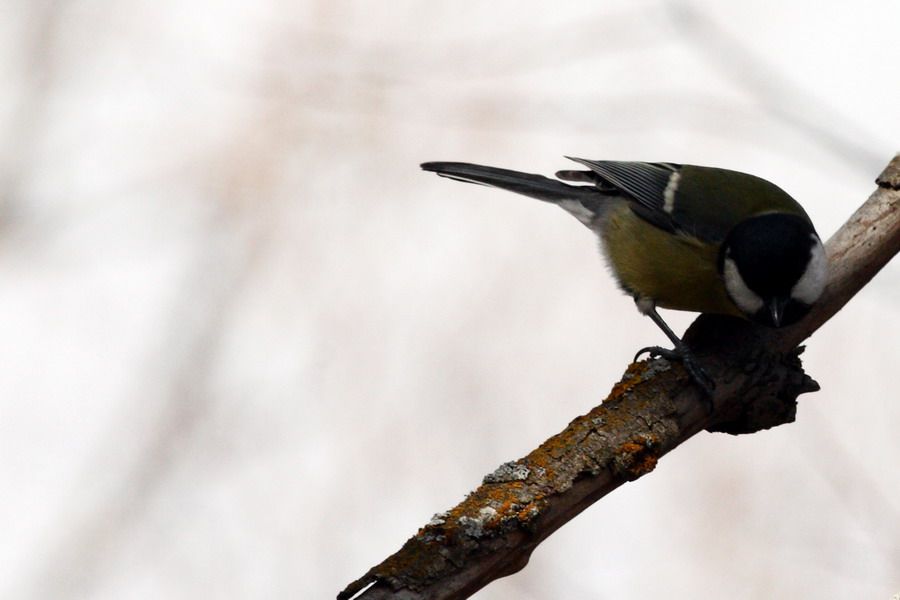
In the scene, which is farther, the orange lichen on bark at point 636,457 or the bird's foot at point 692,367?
the bird's foot at point 692,367

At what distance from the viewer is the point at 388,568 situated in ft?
5.89

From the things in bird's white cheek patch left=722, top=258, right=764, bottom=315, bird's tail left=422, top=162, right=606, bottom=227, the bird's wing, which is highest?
bird's tail left=422, top=162, right=606, bottom=227

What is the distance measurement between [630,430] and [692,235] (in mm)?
1137

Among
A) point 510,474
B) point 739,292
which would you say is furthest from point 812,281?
point 510,474

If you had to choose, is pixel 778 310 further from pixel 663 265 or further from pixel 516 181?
pixel 516 181

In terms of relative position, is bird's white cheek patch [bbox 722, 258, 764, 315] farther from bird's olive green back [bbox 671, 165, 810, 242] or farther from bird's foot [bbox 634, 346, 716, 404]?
bird's foot [bbox 634, 346, 716, 404]

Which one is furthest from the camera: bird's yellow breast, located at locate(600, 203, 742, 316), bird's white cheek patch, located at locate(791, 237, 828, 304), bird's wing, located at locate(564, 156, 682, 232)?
bird's wing, located at locate(564, 156, 682, 232)

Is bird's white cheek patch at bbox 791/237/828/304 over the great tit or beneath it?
beneath

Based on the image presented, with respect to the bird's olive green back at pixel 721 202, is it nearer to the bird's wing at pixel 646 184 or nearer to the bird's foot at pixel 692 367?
the bird's wing at pixel 646 184

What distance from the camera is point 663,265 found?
10.4 ft

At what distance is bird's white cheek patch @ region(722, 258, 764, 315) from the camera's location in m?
2.69

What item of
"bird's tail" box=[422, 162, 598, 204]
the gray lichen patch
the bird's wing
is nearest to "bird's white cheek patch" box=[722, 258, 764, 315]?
the bird's wing

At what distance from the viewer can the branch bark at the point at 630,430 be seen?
186cm

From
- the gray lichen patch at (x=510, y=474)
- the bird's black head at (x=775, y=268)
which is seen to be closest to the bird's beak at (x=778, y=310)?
the bird's black head at (x=775, y=268)
